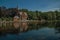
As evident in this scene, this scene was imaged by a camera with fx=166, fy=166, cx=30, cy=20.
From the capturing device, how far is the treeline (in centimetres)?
394

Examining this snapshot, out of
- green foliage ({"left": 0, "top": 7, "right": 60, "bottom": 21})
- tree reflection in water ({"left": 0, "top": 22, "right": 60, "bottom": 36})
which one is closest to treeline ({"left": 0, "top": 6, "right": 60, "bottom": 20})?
green foliage ({"left": 0, "top": 7, "right": 60, "bottom": 21})

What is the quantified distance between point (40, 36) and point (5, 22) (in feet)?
2.95

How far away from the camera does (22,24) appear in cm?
410

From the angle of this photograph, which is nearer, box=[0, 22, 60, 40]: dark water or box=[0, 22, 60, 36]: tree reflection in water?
box=[0, 22, 60, 40]: dark water

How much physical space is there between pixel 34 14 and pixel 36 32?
45 cm

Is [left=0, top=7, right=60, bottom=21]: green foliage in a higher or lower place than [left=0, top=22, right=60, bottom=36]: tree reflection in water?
higher

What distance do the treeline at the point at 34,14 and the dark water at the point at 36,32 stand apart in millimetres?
185

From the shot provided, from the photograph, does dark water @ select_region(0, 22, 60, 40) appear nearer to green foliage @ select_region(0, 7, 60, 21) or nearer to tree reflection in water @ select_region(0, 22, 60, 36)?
tree reflection in water @ select_region(0, 22, 60, 36)

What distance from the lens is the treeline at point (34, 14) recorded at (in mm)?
3944

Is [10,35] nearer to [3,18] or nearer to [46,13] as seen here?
[3,18]

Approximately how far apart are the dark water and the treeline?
0.19 m

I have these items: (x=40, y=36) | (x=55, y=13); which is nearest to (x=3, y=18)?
(x=40, y=36)

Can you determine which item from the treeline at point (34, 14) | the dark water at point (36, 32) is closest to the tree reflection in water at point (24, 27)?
the dark water at point (36, 32)

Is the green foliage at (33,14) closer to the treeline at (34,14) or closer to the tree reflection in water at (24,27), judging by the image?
the treeline at (34,14)
